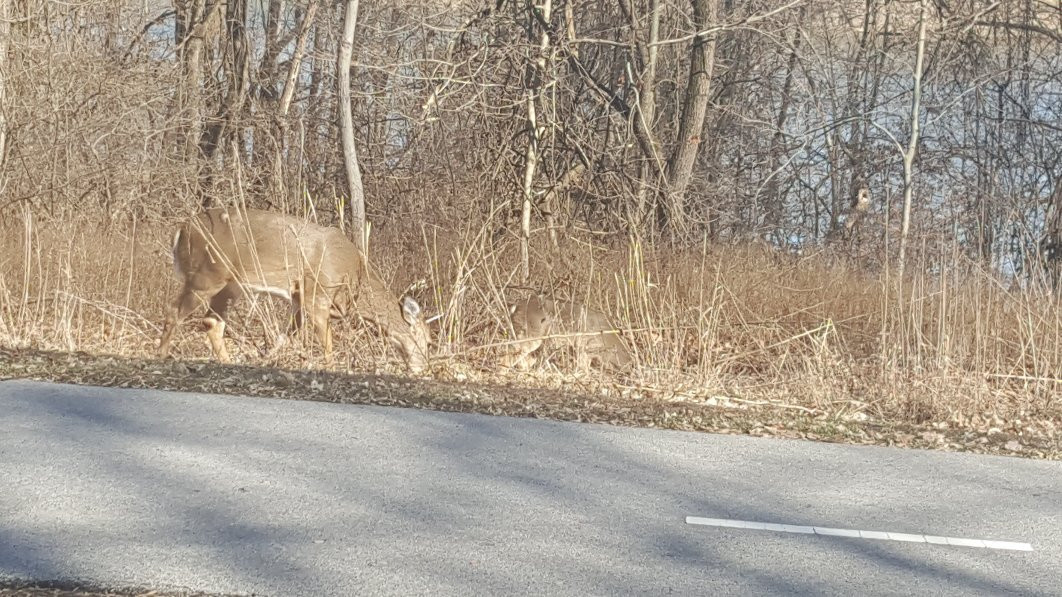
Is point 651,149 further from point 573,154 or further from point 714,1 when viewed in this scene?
point 714,1

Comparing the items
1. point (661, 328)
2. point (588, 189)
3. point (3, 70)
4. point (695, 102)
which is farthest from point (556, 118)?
point (3, 70)

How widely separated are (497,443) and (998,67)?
17.8 meters

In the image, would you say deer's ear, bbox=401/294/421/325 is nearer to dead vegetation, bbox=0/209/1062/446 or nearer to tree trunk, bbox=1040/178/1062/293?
dead vegetation, bbox=0/209/1062/446

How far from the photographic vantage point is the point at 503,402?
26.3 feet

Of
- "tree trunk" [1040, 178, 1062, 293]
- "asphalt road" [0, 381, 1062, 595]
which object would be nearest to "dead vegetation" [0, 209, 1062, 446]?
"asphalt road" [0, 381, 1062, 595]

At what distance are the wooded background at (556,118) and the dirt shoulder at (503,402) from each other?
9.91 feet

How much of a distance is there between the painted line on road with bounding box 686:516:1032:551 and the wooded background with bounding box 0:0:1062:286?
17.8 ft

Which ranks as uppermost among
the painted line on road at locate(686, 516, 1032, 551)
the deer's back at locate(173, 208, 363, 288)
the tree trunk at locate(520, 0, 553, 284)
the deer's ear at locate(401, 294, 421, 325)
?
the tree trunk at locate(520, 0, 553, 284)

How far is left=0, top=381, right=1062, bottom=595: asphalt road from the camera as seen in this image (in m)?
4.61

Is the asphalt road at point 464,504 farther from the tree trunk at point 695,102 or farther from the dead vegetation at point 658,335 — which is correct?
the tree trunk at point 695,102

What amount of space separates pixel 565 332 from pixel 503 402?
2.51 metres

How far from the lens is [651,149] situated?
13.9 m

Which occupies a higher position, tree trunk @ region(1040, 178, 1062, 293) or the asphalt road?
tree trunk @ region(1040, 178, 1062, 293)

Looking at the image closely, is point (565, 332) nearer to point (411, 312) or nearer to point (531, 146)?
point (411, 312)
